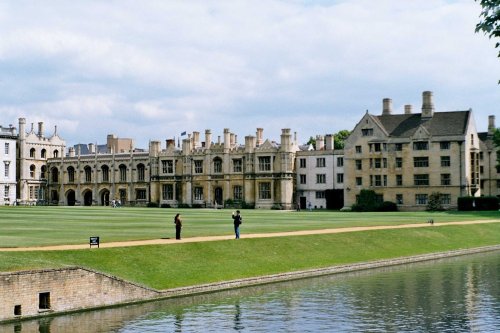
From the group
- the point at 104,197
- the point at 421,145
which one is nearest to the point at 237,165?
the point at 104,197

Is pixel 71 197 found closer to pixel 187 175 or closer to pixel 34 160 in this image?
pixel 34 160

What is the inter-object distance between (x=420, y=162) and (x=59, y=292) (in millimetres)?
78067

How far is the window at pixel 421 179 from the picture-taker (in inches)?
3939

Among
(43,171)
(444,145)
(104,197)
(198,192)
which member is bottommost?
(104,197)

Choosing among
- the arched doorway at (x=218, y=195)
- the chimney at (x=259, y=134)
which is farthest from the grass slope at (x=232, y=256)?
the chimney at (x=259, y=134)

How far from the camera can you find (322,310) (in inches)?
1147

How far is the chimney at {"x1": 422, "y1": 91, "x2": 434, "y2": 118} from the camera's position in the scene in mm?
103375

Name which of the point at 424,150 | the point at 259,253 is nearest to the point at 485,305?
the point at 259,253

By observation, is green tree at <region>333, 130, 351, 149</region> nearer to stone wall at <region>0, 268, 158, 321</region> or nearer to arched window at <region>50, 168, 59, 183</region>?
arched window at <region>50, 168, 59, 183</region>

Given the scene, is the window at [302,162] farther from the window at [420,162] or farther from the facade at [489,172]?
the facade at [489,172]

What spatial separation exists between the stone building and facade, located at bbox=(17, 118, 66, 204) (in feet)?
188

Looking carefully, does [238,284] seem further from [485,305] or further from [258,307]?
[485,305]

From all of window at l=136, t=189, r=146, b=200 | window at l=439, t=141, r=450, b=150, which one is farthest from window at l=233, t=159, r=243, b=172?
window at l=439, t=141, r=450, b=150

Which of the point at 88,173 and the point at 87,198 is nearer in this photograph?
the point at 88,173
